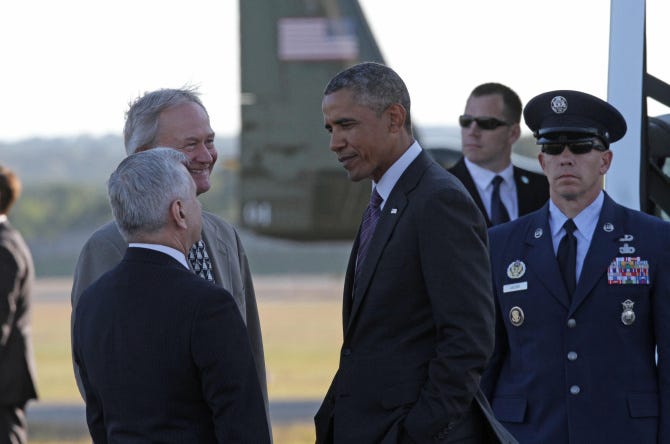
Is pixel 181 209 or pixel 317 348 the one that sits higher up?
pixel 181 209

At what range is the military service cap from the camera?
10.3ft

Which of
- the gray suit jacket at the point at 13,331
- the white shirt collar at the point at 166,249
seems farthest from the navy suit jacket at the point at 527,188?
the gray suit jacket at the point at 13,331

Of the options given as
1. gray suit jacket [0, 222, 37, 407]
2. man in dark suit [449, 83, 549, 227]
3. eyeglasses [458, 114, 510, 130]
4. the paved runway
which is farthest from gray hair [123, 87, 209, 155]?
the paved runway

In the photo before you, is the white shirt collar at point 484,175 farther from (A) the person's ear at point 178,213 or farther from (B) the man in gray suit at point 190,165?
(A) the person's ear at point 178,213

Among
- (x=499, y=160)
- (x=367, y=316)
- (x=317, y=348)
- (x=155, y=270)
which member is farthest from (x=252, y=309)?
(x=317, y=348)

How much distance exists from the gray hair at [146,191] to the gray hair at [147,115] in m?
0.58

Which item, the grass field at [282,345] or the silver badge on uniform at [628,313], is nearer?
the silver badge on uniform at [628,313]

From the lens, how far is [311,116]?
13258 mm

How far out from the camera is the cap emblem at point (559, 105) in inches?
126

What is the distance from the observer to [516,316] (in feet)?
10.2

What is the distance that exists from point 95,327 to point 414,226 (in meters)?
0.72

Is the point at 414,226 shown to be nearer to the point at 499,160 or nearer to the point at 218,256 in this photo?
the point at 218,256

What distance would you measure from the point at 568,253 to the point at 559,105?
0.40 meters

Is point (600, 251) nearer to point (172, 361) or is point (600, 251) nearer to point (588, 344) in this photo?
point (588, 344)
